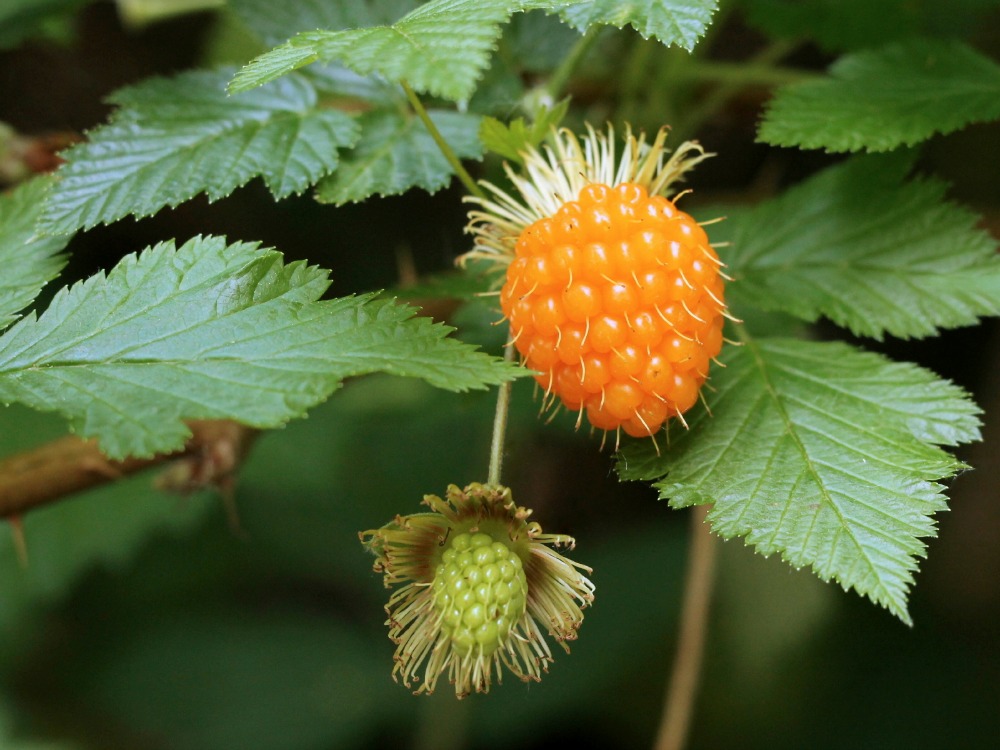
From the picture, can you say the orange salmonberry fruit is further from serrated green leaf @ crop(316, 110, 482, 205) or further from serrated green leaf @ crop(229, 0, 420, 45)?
serrated green leaf @ crop(229, 0, 420, 45)

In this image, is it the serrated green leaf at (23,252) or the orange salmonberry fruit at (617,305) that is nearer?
the orange salmonberry fruit at (617,305)

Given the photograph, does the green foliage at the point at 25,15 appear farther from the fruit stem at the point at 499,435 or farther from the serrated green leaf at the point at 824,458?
the serrated green leaf at the point at 824,458

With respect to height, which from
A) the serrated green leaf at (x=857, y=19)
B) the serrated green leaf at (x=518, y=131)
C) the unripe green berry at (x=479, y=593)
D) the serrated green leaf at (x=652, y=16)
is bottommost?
the unripe green berry at (x=479, y=593)

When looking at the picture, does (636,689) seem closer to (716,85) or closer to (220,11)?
(716,85)

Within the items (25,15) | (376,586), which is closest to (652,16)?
(25,15)

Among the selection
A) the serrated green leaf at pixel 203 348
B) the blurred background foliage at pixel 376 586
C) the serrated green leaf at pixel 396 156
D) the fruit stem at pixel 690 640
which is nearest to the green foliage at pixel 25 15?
the blurred background foliage at pixel 376 586

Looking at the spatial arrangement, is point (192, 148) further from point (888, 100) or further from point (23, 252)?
point (888, 100)
